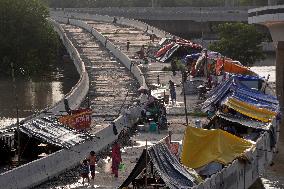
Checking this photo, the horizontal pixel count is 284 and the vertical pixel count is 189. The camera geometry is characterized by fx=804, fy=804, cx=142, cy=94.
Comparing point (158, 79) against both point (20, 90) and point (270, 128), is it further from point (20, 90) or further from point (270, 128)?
point (270, 128)

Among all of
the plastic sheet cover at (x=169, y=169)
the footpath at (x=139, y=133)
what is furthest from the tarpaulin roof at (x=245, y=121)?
the plastic sheet cover at (x=169, y=169)

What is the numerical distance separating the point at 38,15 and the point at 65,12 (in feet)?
106

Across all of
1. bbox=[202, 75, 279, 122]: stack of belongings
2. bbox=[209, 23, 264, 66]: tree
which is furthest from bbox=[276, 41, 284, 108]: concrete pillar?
bbox=[209, 23, 264, 66]: tree

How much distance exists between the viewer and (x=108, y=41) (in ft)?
215

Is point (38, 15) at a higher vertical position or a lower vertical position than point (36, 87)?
higher

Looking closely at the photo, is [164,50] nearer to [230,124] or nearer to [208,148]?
[230,124]

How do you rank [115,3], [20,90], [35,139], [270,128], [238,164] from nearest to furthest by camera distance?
[238,164]
[35,139]
[270,128]
[20,90]
[115,3]

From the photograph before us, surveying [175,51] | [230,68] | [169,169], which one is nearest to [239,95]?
[230,68]

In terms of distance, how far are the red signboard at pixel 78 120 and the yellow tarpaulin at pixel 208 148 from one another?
7.16 meters

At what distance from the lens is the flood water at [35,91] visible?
44781 mm

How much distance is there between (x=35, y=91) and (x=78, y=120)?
21.4m

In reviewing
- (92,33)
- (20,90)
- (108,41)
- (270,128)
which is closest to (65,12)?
(92,33)

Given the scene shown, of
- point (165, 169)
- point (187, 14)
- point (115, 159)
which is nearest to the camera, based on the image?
point (165, 169)

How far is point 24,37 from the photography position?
6088cm
